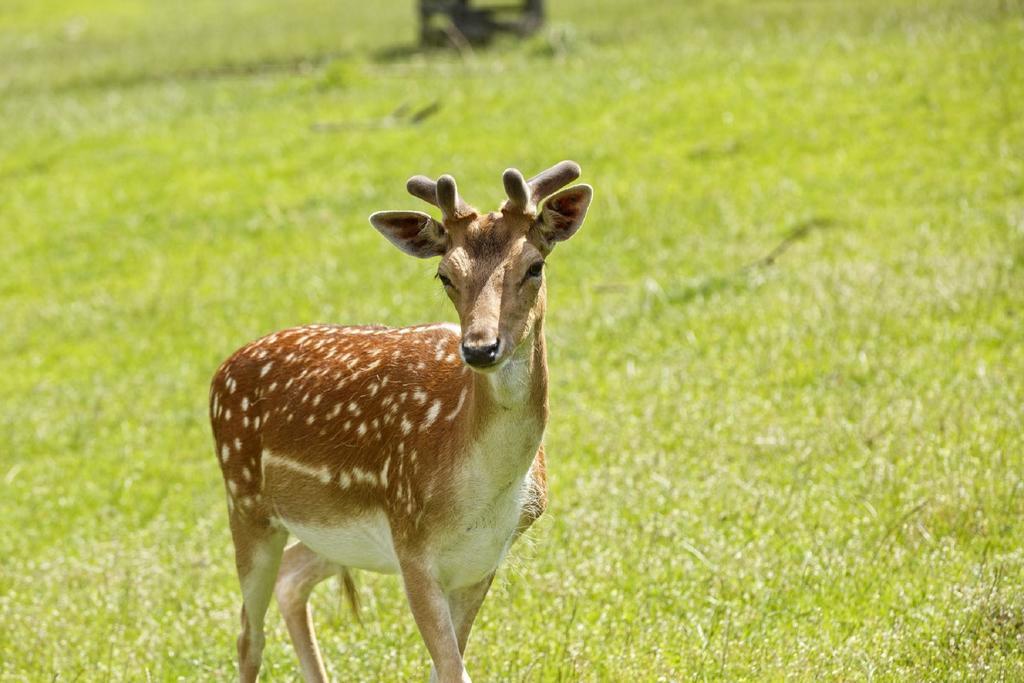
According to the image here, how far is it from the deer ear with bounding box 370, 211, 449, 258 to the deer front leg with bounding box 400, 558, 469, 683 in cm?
142

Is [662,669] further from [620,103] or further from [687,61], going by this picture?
[687,61]

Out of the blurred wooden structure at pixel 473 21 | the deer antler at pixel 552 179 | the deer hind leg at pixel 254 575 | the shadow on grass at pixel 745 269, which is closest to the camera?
the deer antler at pixel 552 179

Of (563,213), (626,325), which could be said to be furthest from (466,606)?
(626,325)

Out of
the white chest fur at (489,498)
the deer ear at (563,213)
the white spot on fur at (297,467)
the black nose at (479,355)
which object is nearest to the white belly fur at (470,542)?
the white chest fur at (489,498)

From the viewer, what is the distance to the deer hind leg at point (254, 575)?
7.27m

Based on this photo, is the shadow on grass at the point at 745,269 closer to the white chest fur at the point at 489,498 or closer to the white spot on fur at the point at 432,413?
the white spot on fur at the point at 432,413

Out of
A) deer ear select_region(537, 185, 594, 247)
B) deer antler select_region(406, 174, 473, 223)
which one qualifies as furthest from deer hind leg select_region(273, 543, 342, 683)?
deer ear select_region(537, 185, 594, 247)

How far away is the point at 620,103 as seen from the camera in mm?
20141

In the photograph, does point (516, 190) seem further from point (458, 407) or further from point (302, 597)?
point (302, 597)

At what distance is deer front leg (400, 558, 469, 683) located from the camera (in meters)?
6.01

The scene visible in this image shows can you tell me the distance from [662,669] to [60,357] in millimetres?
10225

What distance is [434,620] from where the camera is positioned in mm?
6102

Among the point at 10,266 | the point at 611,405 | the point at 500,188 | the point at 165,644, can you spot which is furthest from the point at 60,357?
the point at 165,644

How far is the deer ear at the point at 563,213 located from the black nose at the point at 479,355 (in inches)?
35.0
